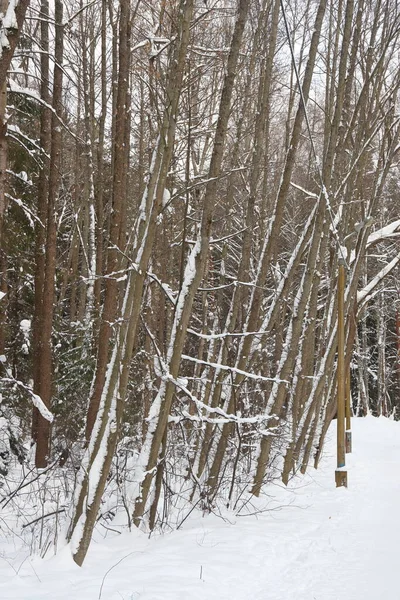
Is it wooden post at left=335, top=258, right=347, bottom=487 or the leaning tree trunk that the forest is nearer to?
the leaning tree trunk

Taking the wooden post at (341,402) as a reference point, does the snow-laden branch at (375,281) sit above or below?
above

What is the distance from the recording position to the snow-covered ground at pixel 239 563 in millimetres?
4531

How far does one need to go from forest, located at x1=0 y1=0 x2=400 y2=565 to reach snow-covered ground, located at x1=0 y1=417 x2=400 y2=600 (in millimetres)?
356

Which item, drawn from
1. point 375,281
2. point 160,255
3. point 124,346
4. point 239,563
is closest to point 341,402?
point 160,255

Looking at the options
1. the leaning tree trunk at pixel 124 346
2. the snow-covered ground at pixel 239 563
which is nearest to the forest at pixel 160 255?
the leaning tree trunk at pixel 124 346

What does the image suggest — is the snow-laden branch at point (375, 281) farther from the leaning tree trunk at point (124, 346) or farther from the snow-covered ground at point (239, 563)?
the leaning tree trunk at point (124, 346)

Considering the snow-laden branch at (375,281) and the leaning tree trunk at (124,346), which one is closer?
the leaning tree trunk at (124,346)

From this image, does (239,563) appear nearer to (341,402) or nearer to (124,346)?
(124,346)

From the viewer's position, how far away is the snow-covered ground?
453 centimetres

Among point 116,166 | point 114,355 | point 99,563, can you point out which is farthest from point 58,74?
point 99,563

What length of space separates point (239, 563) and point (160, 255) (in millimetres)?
3820

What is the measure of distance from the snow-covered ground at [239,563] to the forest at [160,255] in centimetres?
36

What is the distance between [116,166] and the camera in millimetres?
7168

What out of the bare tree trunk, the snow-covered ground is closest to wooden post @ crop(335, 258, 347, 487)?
the snow-covered ground
